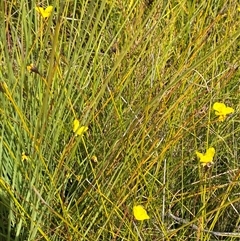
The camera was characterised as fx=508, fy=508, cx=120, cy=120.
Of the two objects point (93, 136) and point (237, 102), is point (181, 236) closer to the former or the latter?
point (93, 136)

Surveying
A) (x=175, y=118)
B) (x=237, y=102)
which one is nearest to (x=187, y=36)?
(x=237, y=102)

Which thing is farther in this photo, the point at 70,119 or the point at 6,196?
the point at 70,119

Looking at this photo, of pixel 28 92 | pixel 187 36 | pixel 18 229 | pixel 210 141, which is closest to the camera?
pixel 18 229

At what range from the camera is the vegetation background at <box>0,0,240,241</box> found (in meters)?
0.82

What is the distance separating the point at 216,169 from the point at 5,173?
1.42 feet

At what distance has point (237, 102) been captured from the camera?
1.18 metres

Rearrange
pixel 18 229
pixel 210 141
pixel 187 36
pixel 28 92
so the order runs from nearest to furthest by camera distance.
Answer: pixel 18 229
pixel 28 92
pixel 210 141
pixel 187 36

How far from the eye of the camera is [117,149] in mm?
878

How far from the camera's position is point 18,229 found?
862mm

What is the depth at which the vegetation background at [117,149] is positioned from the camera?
32.1 inches

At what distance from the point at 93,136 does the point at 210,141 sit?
253 mm

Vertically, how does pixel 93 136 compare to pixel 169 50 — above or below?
below

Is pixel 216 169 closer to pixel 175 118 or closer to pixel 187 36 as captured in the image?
pixel 175 118

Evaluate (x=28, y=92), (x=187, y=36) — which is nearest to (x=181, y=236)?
(x=28, y=92)
